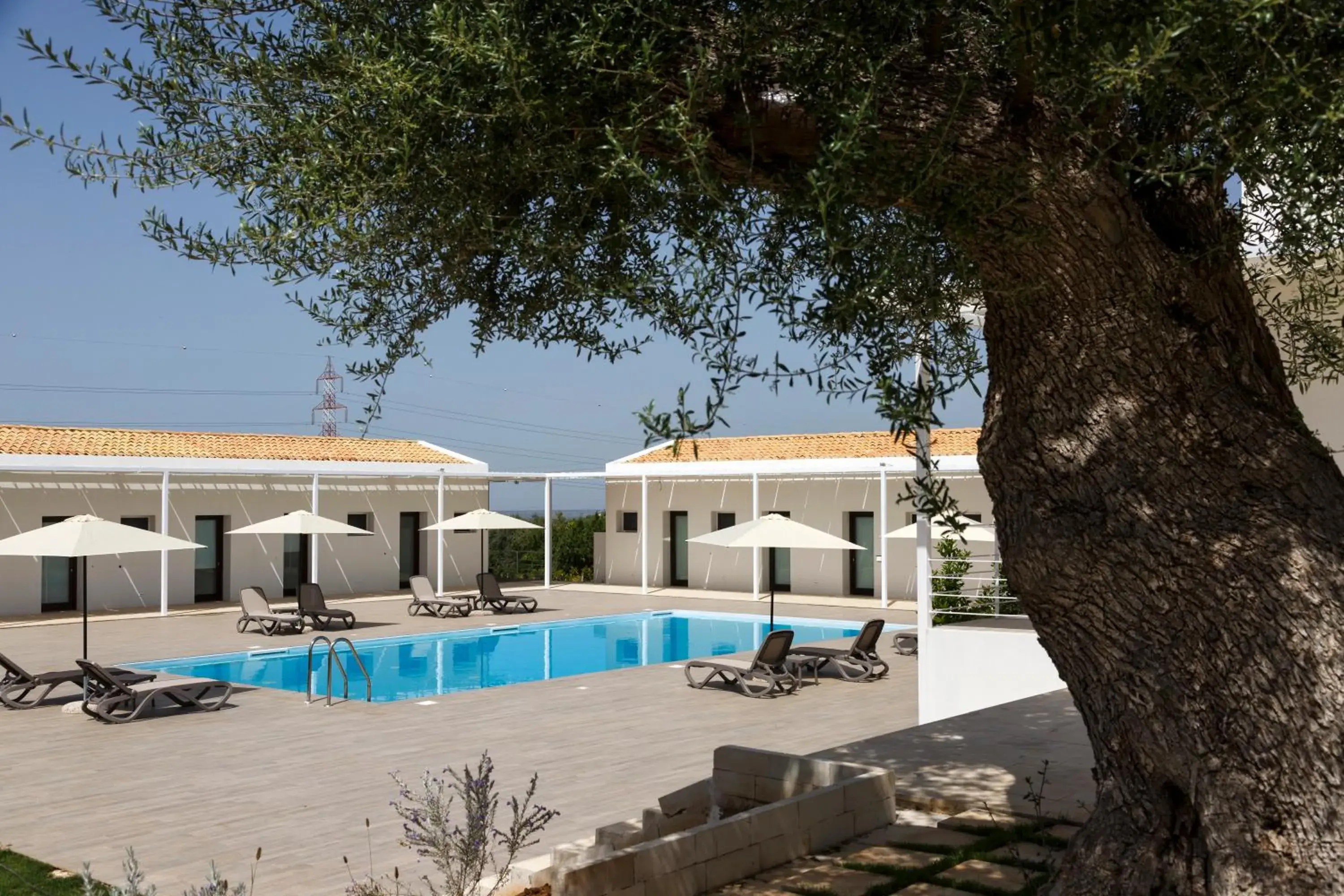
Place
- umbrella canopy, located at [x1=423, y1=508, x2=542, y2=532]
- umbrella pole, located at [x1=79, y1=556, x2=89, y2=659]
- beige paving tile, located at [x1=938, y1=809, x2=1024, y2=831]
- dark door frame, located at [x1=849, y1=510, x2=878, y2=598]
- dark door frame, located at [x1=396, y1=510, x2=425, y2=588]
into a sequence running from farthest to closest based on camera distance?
1. dark door frame, located at [x1=396, y1=510, x2=425, y2=588]
2. dark door frame, located at [x1=849, y1=510, x2=878, y2=598]
3. umbrella canopy, located at [x1=423, y1=508, x2=542, y2=532]
4. umbrella pole, located at [x1=79, y1=556, x2=89, y2=659]
5. beige paving tile, located at [x1=938, y1=809, x2=1024, y2=831]

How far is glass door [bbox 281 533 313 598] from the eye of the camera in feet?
92.7

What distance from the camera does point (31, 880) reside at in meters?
6.59

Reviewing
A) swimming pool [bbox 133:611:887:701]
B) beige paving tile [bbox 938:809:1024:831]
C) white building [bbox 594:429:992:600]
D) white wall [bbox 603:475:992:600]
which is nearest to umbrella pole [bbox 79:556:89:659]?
swimming pool [bbox 133:611:887:701]

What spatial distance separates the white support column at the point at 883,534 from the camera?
2428cm

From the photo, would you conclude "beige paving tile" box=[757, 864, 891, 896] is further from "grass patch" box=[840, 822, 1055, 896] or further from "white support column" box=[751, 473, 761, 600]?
"white support column" box=[751, 473, 761, 600]

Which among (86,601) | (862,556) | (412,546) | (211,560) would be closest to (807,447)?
(862,556)

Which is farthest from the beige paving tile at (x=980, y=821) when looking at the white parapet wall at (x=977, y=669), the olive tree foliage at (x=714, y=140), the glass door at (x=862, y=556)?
the glass door at (x=862, y=556)

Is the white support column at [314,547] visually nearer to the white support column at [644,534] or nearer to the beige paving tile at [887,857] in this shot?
the white support column at [644,534]

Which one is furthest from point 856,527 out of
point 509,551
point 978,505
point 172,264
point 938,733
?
point 172,264

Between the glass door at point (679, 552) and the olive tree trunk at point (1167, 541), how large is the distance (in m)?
27.5

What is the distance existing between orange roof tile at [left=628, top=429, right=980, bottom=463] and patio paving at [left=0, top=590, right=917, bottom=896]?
1170cm

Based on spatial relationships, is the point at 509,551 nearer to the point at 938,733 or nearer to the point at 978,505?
the point at 978,505

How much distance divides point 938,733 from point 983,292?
5.51 m

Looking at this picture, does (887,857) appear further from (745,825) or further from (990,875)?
(745,825)
